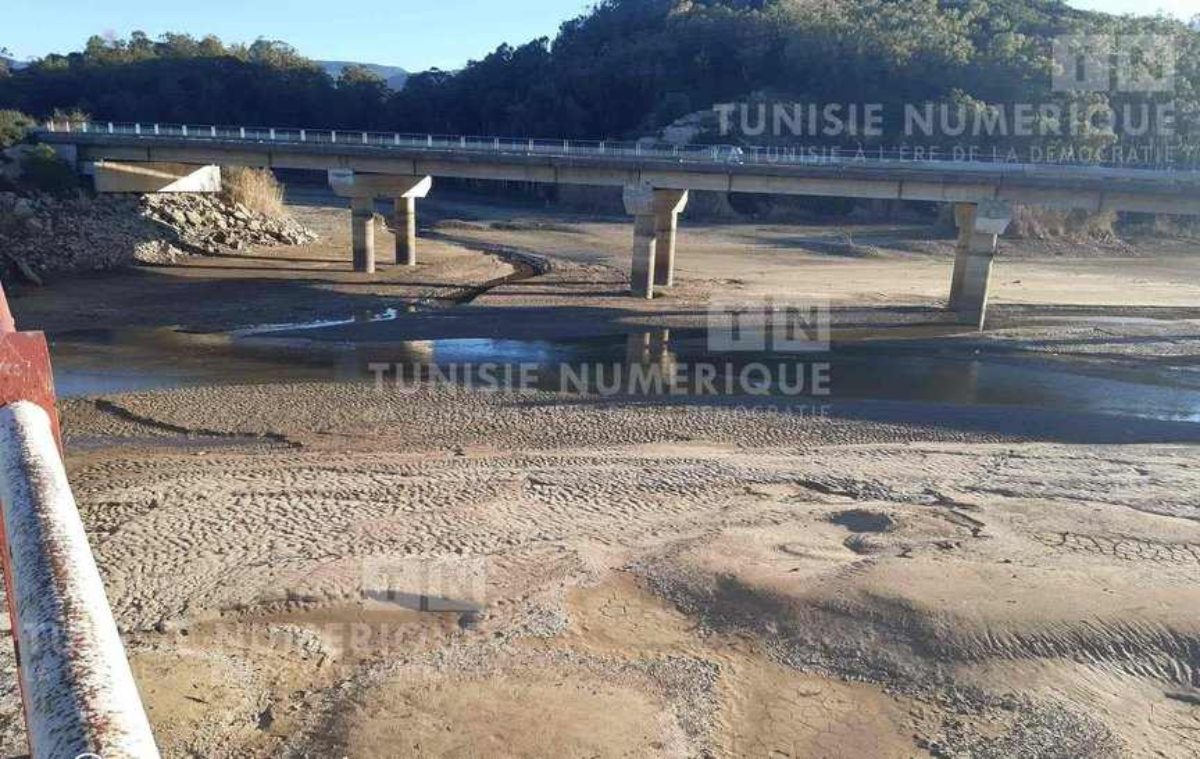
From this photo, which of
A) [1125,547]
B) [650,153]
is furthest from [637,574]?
[650,153]

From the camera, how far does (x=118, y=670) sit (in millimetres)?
2352

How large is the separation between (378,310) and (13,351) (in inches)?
1289

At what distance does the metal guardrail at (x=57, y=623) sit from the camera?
2125 millimetres

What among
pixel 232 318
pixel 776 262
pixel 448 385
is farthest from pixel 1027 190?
pixel 232 318

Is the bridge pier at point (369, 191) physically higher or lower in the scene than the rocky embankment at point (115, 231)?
higher

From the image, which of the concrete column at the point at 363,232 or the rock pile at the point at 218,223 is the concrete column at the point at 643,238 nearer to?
the concrete column at the point at 363,232

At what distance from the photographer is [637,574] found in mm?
12367

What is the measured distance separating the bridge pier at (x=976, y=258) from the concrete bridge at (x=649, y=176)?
0.05 m

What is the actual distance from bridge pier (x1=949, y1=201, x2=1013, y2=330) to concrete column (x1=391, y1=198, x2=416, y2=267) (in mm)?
26495

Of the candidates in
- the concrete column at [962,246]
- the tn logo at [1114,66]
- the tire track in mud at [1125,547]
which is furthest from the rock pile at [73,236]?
the tn logo at [1114,66]

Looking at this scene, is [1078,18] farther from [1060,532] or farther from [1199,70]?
[1060,532]

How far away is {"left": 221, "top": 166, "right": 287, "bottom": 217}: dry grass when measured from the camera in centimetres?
5297

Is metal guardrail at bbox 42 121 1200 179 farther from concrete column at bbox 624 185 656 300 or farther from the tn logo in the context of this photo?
the tn logo

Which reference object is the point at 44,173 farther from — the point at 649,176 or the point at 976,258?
the point at 976,258
